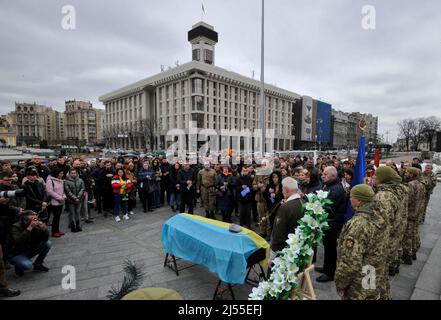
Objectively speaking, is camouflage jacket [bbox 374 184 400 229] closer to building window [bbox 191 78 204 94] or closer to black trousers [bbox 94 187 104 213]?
black trousers [bbox 94 187 104 213]

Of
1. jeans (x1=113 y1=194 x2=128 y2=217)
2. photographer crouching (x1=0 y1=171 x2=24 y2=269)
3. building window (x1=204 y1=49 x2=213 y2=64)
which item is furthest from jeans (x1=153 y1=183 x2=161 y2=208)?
building window (x1=204 y1=49 x2=213 y2=64)

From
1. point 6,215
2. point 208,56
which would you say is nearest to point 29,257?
point 6,215

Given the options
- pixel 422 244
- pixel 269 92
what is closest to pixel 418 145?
pixel 269 92

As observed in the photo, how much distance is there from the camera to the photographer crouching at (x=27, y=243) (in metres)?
4.15

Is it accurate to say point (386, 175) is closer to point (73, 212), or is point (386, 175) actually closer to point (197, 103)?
point (73, 212)

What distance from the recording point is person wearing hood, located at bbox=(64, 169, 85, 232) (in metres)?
6.58

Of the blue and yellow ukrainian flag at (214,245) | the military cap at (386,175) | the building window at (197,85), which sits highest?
the building window at (197,85)

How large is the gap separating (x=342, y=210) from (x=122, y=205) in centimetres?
706

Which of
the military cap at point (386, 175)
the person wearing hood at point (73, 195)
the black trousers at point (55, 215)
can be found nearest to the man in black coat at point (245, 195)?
the military cap at point (386, 175)

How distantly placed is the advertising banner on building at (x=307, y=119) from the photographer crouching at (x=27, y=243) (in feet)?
290

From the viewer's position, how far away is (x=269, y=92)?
240 ft

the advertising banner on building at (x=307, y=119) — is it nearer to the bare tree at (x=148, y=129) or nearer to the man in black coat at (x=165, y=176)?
the bare tree at (x=148, y=129)

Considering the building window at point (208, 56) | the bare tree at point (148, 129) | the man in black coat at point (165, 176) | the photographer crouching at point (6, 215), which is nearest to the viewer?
the photographer crouching at point (6, 215)

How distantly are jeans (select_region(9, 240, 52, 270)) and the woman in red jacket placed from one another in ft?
10.4
